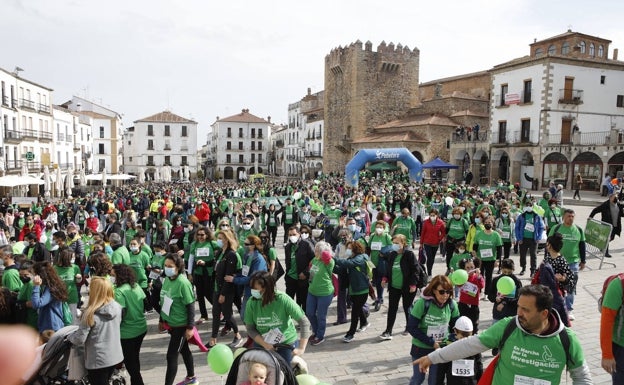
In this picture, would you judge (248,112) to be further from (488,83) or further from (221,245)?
(221,245)

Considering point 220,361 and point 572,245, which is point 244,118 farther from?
point 220,361

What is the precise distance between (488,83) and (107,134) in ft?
151

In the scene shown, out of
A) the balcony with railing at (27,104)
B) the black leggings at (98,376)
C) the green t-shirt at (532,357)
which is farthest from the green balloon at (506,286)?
the balcony with railing at (27,104)

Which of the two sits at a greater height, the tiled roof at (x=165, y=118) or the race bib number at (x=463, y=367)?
the tiled roof at (x=165, y=118)

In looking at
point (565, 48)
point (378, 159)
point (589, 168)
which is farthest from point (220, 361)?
point (565, 48)

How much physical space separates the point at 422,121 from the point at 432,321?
39009 mm

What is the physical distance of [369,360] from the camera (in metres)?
6.21

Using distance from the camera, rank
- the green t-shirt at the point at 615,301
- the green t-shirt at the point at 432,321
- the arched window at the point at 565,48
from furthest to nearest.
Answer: the arched window at the point at 565,48 < the green t-shirt at the point at 432,321 < the green t-shirt at the point at 615,301

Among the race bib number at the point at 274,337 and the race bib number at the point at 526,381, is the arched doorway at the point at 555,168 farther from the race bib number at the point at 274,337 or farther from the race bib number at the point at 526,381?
the race bib number at the point at 526,381

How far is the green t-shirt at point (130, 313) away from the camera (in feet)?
16.1

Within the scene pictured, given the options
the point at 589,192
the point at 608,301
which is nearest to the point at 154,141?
the point at 589,192

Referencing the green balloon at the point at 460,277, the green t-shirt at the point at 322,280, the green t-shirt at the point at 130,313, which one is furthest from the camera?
the green t-shirt at the point at 322,280

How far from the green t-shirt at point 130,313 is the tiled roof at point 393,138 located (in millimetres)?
37180

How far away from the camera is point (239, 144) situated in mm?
77562
